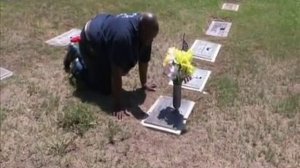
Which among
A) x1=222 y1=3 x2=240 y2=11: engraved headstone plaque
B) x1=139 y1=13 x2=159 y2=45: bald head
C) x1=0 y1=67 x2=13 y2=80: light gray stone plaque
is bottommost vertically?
x1=222 y1=3 x2=240 y2=11: engraved headstone plaque

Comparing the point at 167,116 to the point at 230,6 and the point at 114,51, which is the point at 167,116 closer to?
the point at 114,51

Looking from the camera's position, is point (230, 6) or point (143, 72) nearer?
point (143, 72)

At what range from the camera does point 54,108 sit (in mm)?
4848

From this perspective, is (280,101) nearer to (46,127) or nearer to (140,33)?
(140,33)

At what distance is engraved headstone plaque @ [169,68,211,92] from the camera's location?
5147 mm

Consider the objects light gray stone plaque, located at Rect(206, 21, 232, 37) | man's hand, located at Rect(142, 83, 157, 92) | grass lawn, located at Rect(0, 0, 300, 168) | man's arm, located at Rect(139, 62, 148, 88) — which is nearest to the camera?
grass lawn, located at Rect(0, 0, 300, 168)

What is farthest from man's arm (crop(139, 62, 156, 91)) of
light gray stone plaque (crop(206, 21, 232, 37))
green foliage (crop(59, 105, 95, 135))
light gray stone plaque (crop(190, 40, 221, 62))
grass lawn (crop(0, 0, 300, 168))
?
light gray stone plaque (crop(206, 21, 232, 37))

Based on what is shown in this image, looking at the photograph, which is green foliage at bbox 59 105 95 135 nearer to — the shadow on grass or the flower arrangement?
the shadow on grass

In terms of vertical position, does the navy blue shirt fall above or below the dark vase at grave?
above

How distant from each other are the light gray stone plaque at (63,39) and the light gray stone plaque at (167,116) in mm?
1717

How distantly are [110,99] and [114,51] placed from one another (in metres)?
0.65

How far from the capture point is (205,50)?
592cm

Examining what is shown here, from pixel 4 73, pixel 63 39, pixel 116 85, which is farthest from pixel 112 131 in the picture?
pixel 63 39

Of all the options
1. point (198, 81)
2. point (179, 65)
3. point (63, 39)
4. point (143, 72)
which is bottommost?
point (63, 39)
